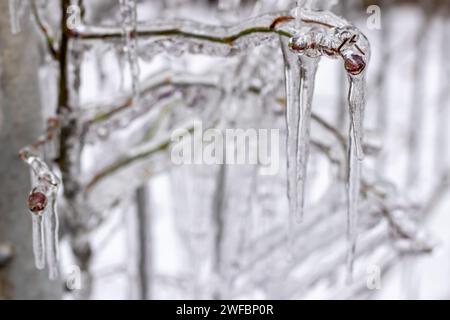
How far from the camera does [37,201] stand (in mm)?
819

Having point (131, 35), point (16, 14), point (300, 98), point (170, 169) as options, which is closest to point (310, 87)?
point (300, 98)

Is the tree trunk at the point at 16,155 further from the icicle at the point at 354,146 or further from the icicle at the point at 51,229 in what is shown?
the icicle at the point at 354,146

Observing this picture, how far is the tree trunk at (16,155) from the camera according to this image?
101cm

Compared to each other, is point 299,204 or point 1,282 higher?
point 299,204

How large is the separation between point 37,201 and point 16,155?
0.23 m

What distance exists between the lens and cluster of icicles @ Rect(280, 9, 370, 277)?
708 millimetres

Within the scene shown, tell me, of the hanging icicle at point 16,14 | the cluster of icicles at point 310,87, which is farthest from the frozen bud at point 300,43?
the hanging icicle at point 16,14

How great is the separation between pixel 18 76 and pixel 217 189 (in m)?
0.57

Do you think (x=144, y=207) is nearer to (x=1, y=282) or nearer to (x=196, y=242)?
(x=196, y=242)

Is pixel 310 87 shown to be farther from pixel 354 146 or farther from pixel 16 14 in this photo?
pixel 16 14

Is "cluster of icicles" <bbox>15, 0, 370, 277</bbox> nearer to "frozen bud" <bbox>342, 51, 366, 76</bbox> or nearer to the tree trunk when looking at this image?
"frozen bud" <bbox>342, 51, 366, 76</bbox>

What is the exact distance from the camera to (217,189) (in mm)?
1502

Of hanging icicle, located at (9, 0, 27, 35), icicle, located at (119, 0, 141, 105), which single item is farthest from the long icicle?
hanging icicle, located at (9, 0, 27, 35)
